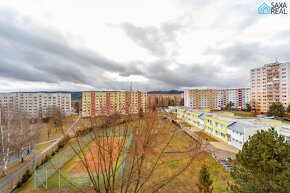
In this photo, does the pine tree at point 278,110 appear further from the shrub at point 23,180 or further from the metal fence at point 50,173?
the shrub at point 23,180

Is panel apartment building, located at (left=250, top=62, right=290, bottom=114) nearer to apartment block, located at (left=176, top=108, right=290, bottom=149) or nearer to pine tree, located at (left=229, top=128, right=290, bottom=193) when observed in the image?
apartment block, located at (left=176, top=108, right=290, bottom=149)

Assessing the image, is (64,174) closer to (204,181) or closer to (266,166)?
(204,181)

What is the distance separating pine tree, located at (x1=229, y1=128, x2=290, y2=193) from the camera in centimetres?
721

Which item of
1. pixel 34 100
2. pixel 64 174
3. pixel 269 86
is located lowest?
pixel 64 174

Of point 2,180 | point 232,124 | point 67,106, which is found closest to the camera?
point 2,180

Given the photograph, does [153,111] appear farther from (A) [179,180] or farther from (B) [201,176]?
(A) [179,180]

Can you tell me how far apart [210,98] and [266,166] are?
304 feet

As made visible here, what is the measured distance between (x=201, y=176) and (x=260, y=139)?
3430 mm

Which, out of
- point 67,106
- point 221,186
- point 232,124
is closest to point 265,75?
point 232,124

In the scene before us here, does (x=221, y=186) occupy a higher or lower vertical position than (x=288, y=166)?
lower

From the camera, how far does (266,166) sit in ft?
26.0

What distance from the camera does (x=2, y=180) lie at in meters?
18.0

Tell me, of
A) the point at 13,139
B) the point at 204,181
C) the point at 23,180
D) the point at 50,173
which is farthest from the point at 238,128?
the point at 13,139

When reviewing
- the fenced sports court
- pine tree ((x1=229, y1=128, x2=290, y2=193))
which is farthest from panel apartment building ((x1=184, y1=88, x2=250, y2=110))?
pine tree ((x1=229, y1=128, x2=290, y2=193))
